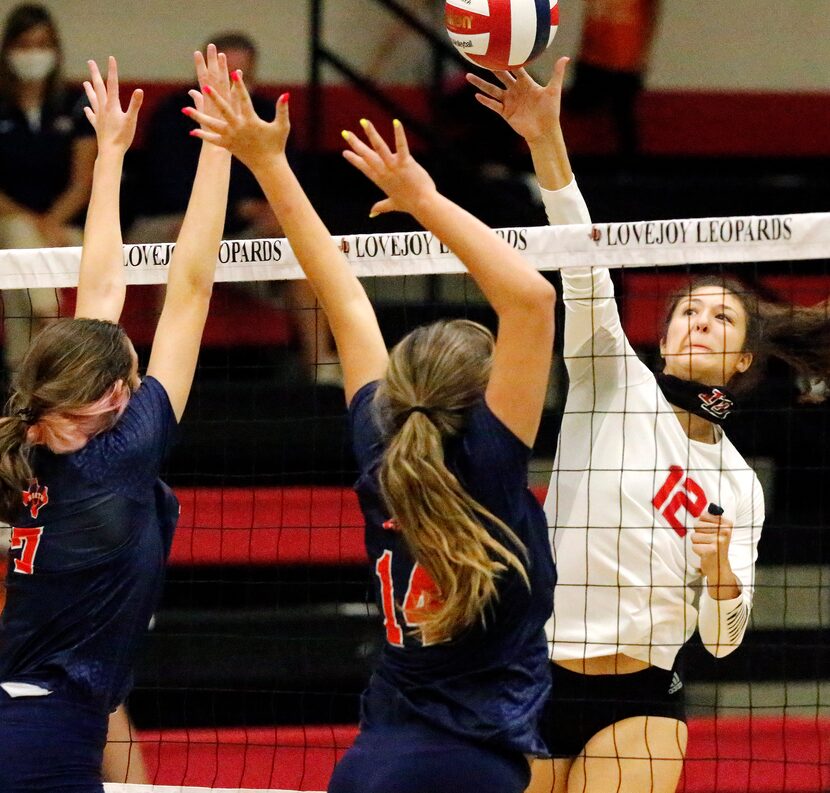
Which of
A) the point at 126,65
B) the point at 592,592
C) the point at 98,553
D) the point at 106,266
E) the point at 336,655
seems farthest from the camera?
the point at 126,65

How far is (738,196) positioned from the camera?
7.96 meters

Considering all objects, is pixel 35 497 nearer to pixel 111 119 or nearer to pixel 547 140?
pixel 111 119

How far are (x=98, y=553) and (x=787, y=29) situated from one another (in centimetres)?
731

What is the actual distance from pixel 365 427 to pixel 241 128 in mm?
708

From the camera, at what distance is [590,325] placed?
12.7 ft

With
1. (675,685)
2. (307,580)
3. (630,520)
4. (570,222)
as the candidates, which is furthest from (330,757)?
(570,222)

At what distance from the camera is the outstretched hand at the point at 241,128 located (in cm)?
304

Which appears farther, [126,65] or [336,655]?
[126,65]

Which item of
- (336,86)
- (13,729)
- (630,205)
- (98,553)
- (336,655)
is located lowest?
(336,655)

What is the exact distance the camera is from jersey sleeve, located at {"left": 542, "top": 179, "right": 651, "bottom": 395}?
3.88 metres

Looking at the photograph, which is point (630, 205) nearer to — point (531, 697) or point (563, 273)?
point (563, 273)

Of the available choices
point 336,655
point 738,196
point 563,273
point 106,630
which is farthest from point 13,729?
point 738,196

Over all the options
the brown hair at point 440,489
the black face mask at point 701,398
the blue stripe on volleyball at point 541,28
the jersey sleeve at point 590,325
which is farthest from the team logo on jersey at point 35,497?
the blue stripe on volleyball at point 541,28

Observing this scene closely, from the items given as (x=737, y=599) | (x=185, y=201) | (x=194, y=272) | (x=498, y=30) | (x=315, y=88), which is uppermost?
(x=315, y=88)
